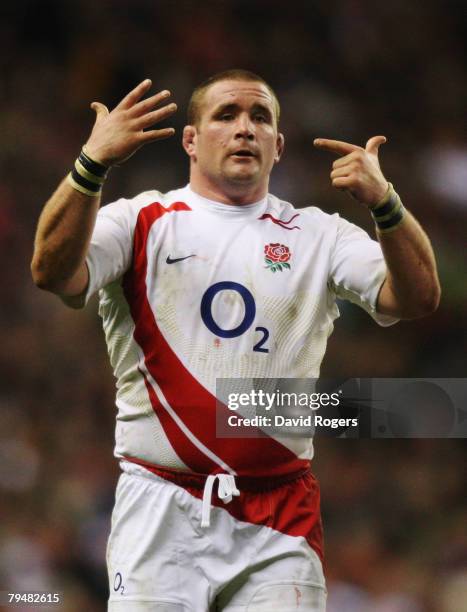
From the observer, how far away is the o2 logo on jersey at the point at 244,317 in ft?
13.5

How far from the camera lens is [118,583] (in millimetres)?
3988

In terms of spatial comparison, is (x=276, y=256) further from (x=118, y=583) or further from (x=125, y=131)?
(x=118, y=583)

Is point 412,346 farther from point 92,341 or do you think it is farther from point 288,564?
point 288,564

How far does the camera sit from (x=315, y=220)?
4.42 meters

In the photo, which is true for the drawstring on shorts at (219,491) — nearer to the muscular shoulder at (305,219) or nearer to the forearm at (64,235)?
the forearm at (64,235)

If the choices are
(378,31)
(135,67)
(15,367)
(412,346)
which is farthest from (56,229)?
(378,31)

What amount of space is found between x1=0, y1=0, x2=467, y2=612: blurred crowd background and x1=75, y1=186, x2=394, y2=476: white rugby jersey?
3.51 metres

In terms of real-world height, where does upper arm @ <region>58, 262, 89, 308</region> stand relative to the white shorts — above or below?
above

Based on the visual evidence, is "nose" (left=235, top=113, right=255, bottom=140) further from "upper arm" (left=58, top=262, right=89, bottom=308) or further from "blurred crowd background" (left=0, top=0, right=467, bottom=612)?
"blurred crowd background" (left=0, top=0, right=467, bottom=612)

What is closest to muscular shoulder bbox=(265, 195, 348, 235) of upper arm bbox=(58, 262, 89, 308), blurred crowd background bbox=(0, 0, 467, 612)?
upper arm bbox=(58, 262, 89, 308)

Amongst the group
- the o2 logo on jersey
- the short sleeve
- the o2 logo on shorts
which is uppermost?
the short sleeve

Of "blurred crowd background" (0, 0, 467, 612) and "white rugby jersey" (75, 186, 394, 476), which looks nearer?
"white rugby jersey" (75, 186, 394, 476)

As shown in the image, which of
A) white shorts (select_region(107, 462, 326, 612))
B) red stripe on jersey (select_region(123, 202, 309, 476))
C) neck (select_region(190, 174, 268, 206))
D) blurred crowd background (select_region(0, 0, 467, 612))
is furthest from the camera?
blurred crowd background (select_region(0, 0, 467, 612))

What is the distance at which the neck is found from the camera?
4383 millimetres
